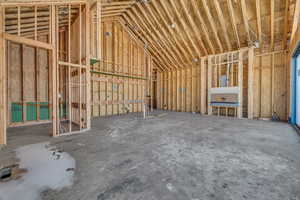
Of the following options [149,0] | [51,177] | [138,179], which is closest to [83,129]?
[51,177]

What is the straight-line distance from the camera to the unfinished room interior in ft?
6.21

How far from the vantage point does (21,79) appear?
5652 mm

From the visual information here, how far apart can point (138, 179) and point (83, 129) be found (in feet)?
11.8

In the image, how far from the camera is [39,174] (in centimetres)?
202

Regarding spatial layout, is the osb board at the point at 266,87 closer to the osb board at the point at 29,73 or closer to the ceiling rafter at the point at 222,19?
the ceiling rafter at the point at 222,19

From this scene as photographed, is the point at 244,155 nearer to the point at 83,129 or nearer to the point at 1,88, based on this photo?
the point at 83,129

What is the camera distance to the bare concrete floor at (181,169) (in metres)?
1.61

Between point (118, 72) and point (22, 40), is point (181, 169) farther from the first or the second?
point (118, 72)

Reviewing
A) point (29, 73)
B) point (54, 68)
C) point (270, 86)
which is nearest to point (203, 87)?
point (270, 86)

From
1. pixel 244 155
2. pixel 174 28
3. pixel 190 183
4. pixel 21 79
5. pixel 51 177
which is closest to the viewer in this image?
pixel 190 183

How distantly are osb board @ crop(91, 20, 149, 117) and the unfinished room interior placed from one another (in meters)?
0.08

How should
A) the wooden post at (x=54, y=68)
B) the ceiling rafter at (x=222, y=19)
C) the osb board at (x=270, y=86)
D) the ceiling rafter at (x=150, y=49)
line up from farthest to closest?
the ceiling rafter at (x=150, y=49)
the osb board at (x=270, y=86)
the ceiling rafter at (x=222, y=19)
the wooden post at (x=54, y=68)

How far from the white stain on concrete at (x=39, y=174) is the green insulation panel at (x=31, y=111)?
3.69 meters

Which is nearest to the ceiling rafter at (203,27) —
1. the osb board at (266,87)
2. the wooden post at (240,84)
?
the osb board at (266,87)
